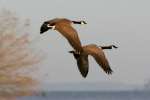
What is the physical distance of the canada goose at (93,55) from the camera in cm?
837

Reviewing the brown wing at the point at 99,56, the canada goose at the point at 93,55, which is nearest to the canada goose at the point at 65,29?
the canada goose at the point at 93,55

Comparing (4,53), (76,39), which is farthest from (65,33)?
(4,53)

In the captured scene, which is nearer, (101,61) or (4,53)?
(101,61)

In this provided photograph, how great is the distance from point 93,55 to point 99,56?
0.17m

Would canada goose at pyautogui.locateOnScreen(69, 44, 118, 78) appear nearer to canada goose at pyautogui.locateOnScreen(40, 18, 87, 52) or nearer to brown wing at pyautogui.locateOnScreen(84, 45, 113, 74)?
brown wing at pyautogui.locateOnScreen(84, 45, 113, 74)

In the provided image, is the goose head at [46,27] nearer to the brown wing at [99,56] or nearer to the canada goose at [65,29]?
the canada goose at [65,29]

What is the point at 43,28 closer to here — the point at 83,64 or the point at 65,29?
the point at 65,29

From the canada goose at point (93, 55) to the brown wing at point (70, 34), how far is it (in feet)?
0.62

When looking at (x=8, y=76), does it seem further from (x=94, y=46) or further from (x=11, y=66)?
(x=94, y=46)

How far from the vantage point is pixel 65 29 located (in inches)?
326

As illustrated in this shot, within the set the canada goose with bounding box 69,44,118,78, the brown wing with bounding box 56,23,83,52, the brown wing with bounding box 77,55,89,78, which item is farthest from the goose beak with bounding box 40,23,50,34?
the brown wing with bounding box 77,55,89,78

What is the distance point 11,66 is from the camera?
19.2 metres

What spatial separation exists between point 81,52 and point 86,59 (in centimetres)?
60

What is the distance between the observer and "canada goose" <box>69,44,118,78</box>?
27.5 ft
